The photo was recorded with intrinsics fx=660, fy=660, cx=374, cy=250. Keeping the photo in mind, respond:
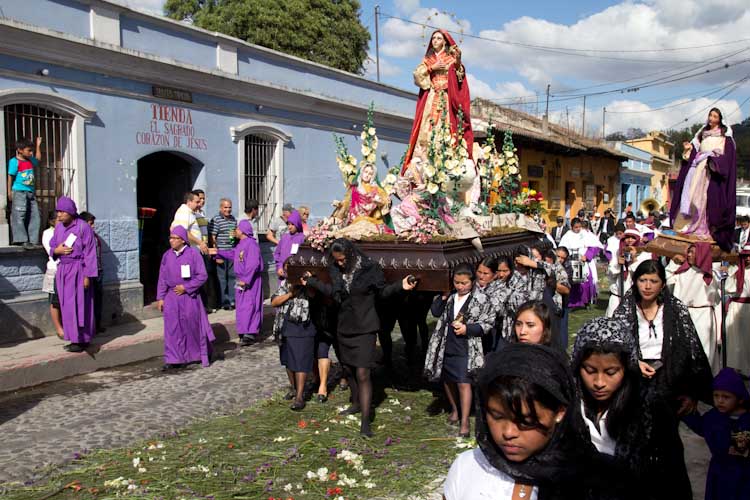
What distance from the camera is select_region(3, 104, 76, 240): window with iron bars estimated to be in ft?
29.7

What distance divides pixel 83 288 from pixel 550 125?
25.9 m

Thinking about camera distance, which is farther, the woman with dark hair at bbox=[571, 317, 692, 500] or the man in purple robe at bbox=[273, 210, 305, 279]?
the man in purple robe at bbox=[273, 210, 305, 279]

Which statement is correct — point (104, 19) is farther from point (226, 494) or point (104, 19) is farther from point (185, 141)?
point (226, 494)

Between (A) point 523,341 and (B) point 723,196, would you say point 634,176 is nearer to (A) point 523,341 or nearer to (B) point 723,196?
(B) point 723,196

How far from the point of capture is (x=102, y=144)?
32.8ft

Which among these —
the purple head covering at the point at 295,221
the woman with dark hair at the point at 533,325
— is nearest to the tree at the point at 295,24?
the purple head covering at the point at 295,221

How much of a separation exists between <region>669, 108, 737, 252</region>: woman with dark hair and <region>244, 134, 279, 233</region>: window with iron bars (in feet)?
27.8

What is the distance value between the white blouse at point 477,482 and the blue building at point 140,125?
8070 millimetres

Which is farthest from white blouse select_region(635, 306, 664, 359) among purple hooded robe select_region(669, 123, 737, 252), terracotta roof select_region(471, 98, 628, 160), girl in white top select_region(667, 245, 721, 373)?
terracotta roof select_region(471, 98, 628, 160)

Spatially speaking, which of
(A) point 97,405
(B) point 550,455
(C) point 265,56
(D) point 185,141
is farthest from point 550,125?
(B) point 550,455

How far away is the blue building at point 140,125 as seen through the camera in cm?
892

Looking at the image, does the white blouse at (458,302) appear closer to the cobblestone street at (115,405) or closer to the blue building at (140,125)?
the cobblestone street at (115,405)

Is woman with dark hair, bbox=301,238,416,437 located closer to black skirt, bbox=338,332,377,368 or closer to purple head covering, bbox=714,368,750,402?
black skirt, bbox=338,332,377,368

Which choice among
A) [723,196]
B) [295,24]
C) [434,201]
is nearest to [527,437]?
[434,201]
